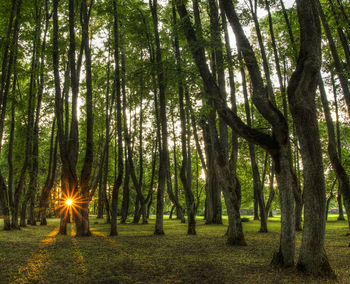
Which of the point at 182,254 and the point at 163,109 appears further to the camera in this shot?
the point at 163,109

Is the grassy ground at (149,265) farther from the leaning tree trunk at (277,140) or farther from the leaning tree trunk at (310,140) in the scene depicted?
the leaning tree trunk at (277,140)

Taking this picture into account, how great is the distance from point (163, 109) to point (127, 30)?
661cm

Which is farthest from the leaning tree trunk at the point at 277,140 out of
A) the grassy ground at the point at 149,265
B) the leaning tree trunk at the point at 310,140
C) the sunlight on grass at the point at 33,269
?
the sunlight on grass at the point at 33,269

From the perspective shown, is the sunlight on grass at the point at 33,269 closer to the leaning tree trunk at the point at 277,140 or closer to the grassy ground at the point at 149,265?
the grassy ground at the point at 149,265

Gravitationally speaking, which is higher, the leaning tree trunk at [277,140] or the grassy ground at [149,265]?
the leaning tree trunk at [277,140]

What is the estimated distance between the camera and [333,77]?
54.0ft

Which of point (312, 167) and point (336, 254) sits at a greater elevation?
point (312, 167)

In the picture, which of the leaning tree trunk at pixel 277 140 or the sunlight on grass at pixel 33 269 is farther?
the leaning tree trunk at pixel 277 140

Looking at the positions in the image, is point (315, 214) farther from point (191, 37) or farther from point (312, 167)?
point (191, 37)

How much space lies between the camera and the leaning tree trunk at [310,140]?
18.1 ft

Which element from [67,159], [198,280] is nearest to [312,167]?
[198,280]

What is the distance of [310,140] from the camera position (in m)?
5.79

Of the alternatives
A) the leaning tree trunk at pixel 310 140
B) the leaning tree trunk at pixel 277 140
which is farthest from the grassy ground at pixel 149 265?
the leaning tree trunk at pixel 277 140

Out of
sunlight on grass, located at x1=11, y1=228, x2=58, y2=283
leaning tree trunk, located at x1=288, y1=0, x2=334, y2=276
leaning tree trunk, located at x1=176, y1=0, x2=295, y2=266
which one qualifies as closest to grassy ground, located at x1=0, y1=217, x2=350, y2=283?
sunlight on grass, located at x1=11, y1=228, x2=58, y2=283
